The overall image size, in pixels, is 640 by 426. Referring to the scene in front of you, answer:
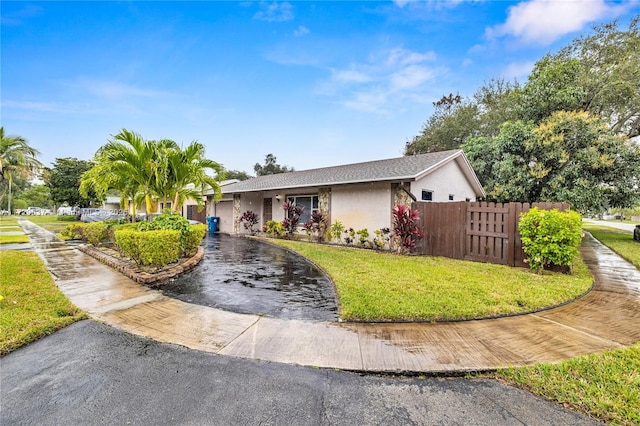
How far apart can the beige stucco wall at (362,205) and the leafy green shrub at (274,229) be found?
3.34 m

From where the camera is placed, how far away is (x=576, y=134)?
13.0 meters

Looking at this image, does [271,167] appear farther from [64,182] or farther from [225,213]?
[225,213]

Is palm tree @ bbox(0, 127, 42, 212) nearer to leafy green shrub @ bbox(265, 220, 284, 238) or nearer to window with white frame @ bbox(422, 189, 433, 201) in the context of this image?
leafy green shrub @ bbox(265, 220, 284, 238)

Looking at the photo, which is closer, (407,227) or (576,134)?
(407,227)

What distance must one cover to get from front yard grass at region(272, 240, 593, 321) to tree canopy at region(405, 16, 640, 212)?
281 inches

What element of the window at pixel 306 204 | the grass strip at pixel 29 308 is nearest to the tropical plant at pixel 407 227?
the window at pixel 306 204

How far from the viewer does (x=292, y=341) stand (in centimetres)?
343

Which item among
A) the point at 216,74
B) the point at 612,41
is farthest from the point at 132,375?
the point at 612,41

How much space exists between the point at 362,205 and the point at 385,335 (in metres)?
8.68

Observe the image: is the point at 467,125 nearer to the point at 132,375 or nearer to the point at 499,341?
the point at 499,341

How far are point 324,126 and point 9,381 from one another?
19.1 meters

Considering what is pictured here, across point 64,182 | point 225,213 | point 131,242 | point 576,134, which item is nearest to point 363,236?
point 131,242

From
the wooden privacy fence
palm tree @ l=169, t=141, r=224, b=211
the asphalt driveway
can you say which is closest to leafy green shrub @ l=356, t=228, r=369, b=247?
the wooden privacy fence

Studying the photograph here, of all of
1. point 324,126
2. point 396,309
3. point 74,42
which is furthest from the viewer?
point 324,126
